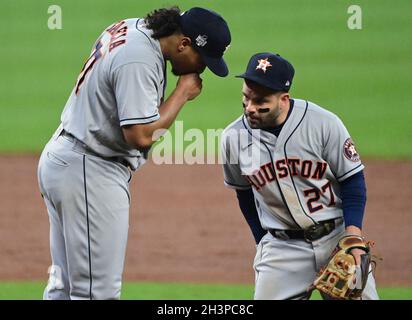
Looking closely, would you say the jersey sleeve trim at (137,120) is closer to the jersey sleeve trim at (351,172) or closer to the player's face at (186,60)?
the player's face at (186,60)

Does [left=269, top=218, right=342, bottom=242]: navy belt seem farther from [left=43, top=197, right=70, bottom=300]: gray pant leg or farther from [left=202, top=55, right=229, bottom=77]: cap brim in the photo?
[left=43, top=197, right=70, bottom=300]: gray pant leg

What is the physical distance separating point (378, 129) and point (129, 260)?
554cm

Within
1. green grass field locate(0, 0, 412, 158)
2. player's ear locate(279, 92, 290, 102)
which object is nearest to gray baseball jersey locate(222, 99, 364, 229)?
player's ear locate(279, 92, 290, 102)

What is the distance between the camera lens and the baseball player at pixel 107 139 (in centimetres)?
442

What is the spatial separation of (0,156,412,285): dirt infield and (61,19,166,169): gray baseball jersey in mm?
2935

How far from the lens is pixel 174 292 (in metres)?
6.80

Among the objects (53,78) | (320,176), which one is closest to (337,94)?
(53,78)

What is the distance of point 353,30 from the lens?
15.6 metres

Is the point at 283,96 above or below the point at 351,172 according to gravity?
above

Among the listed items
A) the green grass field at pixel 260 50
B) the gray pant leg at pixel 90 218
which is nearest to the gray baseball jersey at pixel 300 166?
the gray pant leg at pixel 90 218

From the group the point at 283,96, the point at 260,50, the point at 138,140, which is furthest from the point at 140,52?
the point at 260,50

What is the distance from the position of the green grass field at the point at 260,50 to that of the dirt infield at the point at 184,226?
1312 mm

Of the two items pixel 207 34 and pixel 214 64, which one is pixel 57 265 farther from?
pixel 207 34

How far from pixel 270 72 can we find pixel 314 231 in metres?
0.84
